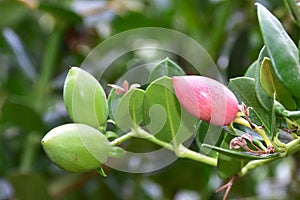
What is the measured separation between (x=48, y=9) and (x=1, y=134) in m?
0.21

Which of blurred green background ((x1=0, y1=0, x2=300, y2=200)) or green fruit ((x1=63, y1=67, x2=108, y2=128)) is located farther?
blurred green background ((x1=0, y1=0, x2=300, y2=200))

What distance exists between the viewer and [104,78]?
1013 millimetres

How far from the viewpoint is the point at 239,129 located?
0.49 m

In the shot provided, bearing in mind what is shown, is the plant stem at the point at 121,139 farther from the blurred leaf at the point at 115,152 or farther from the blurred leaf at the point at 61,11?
the blurred leaf at the point at 61,11

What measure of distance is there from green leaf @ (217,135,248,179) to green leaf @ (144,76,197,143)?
0.03 metres

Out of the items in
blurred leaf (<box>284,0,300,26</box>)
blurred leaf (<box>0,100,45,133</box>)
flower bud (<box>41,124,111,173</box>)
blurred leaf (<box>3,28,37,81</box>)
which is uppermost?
blurred leaf (<box>284,0,300,26</box>)

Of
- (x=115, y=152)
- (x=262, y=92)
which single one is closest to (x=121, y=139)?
(x=115, y=152)

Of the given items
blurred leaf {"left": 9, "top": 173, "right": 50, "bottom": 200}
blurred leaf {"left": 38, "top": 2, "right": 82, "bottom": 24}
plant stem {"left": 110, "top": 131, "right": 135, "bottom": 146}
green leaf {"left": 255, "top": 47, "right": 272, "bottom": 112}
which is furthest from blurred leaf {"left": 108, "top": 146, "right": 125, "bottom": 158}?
blurred leaf {"left": 38, "top": 2, "right": 82, "bottom": 24}

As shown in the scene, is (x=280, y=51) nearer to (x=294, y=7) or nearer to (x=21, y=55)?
(x=294, y=7)

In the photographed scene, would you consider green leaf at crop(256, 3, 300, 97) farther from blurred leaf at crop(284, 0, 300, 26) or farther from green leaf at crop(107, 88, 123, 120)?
green leaf at crop(107, 88, 123, 120)

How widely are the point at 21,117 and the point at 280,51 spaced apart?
0.55m

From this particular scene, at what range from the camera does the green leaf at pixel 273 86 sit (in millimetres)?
442

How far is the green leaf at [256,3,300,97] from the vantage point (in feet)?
1.32

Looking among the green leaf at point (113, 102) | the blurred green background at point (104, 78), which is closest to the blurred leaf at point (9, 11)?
the blurred green background at point (104, 78)
